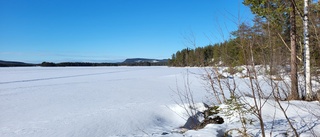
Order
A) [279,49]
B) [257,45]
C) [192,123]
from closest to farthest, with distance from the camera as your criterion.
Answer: [257,45], [279,49], [192,123]

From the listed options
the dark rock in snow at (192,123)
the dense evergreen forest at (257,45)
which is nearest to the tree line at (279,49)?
the dense evergreen forest at (257,45)

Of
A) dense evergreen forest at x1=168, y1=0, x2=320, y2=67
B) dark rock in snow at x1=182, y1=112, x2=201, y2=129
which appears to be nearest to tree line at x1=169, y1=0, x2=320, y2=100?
dense evergreen forest at x1=168, y1=0, x2=320, y2=67

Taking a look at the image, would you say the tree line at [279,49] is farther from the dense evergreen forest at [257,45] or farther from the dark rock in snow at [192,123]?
the dark rock in snow at [192,123]

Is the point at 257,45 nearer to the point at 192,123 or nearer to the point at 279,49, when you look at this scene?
the point at 279,49

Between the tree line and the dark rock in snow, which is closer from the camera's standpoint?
the tree line

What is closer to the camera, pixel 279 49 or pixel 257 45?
pixel 257 45

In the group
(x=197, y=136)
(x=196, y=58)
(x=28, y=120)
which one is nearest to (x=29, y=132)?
(x=28, y=120)

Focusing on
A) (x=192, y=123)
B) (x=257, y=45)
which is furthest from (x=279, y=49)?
(x=192, y=123)

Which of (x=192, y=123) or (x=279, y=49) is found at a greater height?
(x=279, y=49)

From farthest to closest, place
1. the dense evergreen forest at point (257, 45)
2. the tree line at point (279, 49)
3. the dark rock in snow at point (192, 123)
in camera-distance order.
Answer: the dark rock in snow at point (192, 123) → the tree line at point (279, 49) → the dense evergreen forest at point (257, 45)

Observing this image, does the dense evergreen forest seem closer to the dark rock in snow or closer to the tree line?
Result: the tree line

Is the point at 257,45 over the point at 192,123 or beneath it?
over

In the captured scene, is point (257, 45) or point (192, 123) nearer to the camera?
point (257, 45)

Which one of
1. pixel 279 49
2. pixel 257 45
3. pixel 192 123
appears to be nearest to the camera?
pixel 257 45
